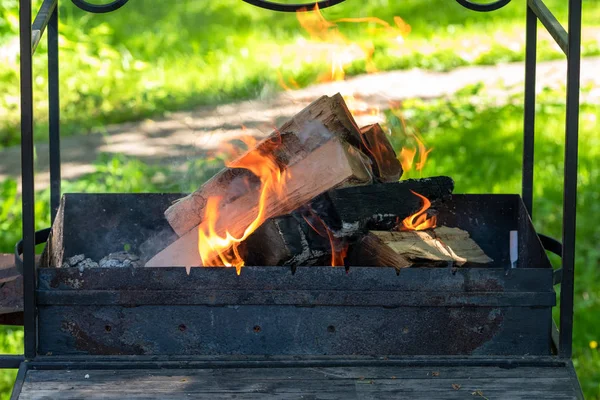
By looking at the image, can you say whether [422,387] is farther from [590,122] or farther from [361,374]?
[590,122]

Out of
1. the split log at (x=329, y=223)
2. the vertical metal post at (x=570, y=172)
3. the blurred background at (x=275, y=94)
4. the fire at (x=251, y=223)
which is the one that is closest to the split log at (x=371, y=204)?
the split log at (x=329, y=223)

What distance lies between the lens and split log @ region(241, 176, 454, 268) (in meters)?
2.44

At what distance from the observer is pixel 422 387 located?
2.23 m

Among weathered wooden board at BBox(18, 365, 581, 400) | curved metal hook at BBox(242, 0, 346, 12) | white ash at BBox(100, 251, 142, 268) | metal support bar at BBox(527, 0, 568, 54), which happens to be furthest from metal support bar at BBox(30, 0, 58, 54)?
metal support bar at BBox(527, 0, 568, 54)

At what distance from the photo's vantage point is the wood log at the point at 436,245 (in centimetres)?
244

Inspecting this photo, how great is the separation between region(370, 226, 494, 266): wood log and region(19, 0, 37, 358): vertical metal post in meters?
0.83

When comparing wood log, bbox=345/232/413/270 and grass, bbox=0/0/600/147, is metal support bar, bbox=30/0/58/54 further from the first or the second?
grass, bbox=0/0/600/147

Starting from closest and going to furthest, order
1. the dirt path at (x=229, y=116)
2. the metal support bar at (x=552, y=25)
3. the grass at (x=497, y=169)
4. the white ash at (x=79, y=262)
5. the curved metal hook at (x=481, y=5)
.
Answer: the metal support bar at (x=552, y=25)
the curved metal hook at (x=481, y=5)
the white ash at (x=79, y=262)
the grass at (x=497, y=169)
the dirt path at (x=229, y=116)

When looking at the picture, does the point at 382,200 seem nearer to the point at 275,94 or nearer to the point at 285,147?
the point at 285,147

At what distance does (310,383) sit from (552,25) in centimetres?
106

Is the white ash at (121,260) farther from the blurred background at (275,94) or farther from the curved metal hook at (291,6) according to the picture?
the blurred background at (275,94)

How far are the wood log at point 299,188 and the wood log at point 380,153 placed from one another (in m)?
0.08

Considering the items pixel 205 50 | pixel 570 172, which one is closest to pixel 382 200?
pixel 570 172

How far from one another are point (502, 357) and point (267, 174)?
0.74 metres
